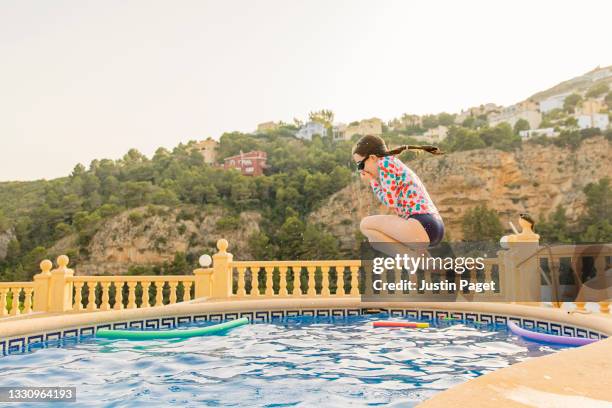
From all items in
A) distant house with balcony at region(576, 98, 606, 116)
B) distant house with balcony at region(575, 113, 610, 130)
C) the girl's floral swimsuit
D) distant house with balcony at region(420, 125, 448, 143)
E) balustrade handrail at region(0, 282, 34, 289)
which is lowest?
balustrade handrail at region(0, 282, 34, 289)

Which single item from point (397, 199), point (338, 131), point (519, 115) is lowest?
point (397, 199)

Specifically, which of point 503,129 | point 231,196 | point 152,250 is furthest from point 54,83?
point 503,129

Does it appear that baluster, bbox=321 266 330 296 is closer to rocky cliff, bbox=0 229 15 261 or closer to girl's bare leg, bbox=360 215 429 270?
girl's bare leg, bbox=360 215 429 270

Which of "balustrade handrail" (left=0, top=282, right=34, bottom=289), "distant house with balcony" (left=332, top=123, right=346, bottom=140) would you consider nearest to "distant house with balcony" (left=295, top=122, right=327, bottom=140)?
"distant house with balcony" (left=332, top=123, right=346, bottom=140)

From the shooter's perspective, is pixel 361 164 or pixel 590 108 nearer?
pixel 361 164

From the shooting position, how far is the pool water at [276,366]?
3.07m

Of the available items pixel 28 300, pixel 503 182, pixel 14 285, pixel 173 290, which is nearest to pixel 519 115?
pixel 503 182

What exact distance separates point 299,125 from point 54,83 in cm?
9238

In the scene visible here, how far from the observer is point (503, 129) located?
66688mm

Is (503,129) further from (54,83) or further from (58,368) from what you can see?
(58,368)

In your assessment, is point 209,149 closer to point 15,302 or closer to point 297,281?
point 15,302

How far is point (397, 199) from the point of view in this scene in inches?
215

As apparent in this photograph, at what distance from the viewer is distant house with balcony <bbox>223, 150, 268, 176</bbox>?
80062 millimetres

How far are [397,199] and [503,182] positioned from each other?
60444mm
